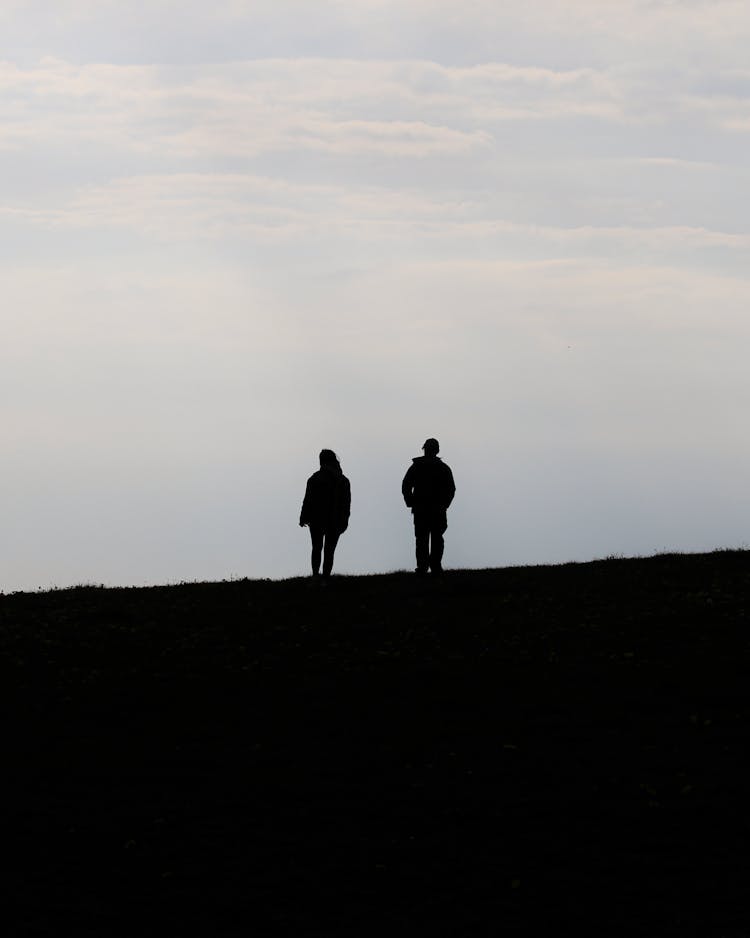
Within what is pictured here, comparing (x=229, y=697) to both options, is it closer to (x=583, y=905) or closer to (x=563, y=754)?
(x=563, y=754)

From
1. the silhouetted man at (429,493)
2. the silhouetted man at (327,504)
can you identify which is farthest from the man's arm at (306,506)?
the silhouetted man at (429,493)

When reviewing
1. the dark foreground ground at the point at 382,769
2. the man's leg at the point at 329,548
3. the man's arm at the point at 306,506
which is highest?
the man's arm at the point at 306,506

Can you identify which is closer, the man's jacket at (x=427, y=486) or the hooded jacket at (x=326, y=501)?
the hooded jacket at (x=326, y=501)

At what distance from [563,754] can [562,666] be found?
4.33 m

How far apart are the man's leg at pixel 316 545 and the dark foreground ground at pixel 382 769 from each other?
268cm

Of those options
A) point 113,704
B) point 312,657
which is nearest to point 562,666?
point 312,657

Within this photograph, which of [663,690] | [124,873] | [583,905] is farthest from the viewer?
[663,690]

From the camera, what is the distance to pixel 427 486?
2942 centimetres

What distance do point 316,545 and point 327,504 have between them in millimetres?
1125

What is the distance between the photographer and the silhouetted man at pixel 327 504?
28.9 metres

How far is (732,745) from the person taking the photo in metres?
17.6

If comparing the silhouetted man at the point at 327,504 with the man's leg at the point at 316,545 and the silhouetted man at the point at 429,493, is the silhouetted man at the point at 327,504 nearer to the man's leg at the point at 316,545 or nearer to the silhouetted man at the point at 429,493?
the man's leg at the point at 316,545

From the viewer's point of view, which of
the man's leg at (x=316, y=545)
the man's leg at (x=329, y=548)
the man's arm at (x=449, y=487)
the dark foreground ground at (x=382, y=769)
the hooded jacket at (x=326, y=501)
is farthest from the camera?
the man's arm at (x=449, y=487)

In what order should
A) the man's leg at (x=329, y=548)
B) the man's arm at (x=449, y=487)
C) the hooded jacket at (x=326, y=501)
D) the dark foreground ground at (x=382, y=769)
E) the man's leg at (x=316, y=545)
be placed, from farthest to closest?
1. the man's arm at (x=449, y=487)
2. the man's leg at (x=316, y=545)
3. the man's leg at (x=329, y=548)
4. the hooded jacket at (x=326, y=501)
5. the dark foreground ground at (x=382, y=769)
